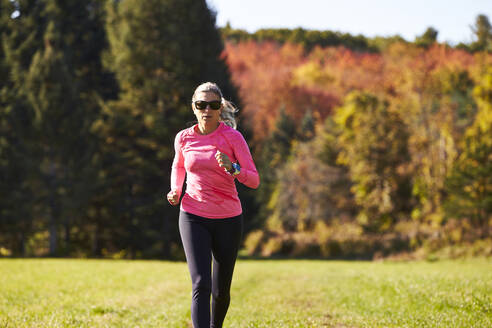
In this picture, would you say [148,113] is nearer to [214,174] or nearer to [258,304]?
[258,304]

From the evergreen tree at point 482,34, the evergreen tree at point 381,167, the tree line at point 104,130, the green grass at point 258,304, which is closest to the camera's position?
the green grass at point 258,304

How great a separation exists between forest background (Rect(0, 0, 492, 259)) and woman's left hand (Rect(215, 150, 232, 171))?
24.6m

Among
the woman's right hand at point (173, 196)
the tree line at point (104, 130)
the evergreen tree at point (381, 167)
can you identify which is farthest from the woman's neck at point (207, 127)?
the evergreen tree at point (381, 167)

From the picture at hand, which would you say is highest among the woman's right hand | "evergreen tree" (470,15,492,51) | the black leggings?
"evergreen tree" (470,15,492,51)

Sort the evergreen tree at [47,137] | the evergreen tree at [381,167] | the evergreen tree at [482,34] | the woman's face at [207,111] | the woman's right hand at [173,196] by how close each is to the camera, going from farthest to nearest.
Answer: the evergreen tree at [482,34] → the evergreen tree at [381,167] → the evergreen tree at [47,137] → the woman's right hand at [173,196] → the woman's face at [207,111]

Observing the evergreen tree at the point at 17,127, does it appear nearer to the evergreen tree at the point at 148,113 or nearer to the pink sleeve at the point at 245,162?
the evergreen tree at the point at 148,113

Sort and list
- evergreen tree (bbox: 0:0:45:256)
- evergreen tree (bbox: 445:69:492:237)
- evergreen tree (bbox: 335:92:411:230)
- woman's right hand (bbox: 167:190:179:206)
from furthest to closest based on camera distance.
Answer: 1. evergreen tree (bbox: 335:92:411:230)
2. evergreen tree (bbox: 445:69:492:237)
3. evergreen tree (bbox: 0:0:45:256)
4. woman's right hand (bbox: 167:190:179:206)

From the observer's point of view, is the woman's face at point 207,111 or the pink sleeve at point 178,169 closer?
the woman's face at point 207,111

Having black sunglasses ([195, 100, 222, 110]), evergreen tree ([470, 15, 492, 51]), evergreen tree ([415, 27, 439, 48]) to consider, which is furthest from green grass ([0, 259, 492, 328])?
evergreen tree ([415, 27, 439, 48])

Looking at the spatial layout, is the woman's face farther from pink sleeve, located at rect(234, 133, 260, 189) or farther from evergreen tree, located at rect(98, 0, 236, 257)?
evergreen tree, located at rect(98, 0, 236, 257)

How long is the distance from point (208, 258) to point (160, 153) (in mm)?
24857

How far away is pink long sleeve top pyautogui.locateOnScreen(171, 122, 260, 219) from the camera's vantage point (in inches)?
198

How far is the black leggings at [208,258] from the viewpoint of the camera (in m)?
4.79

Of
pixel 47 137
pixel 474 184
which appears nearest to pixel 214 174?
pixel 47 137
